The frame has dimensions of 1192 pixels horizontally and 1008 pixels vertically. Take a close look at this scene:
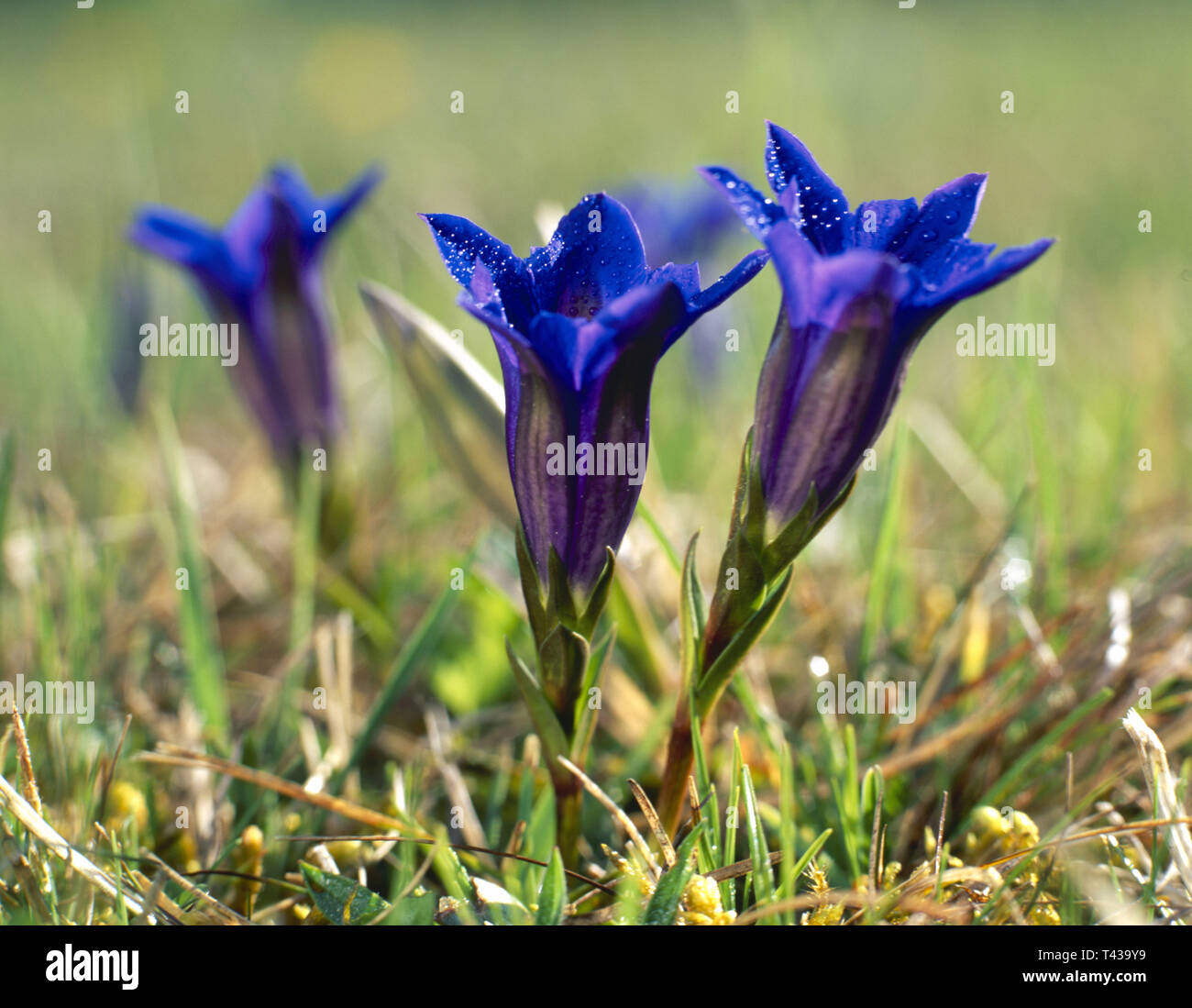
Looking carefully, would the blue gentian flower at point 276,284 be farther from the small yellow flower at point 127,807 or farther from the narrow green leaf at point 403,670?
the small yellow flower at point 127,807

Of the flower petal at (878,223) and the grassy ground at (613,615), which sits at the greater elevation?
the flower petal at (878,223)

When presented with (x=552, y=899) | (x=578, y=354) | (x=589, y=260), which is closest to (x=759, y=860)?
(x=552, y=899)

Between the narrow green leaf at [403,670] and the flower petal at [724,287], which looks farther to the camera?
the narrow green leaf at [403,670]

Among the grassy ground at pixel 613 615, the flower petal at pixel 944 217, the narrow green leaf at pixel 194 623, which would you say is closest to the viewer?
the flower petal at pixel 944 217

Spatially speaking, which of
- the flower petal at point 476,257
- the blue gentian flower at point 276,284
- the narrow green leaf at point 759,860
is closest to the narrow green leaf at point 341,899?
the narrow green leaf at point 759,860

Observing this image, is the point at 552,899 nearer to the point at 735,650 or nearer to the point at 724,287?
the point at 735,650

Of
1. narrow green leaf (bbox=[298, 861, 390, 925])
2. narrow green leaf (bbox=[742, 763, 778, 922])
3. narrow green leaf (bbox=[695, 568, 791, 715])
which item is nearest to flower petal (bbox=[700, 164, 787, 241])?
narrow green leaf (bbox=[695, 568, 791, 715])
